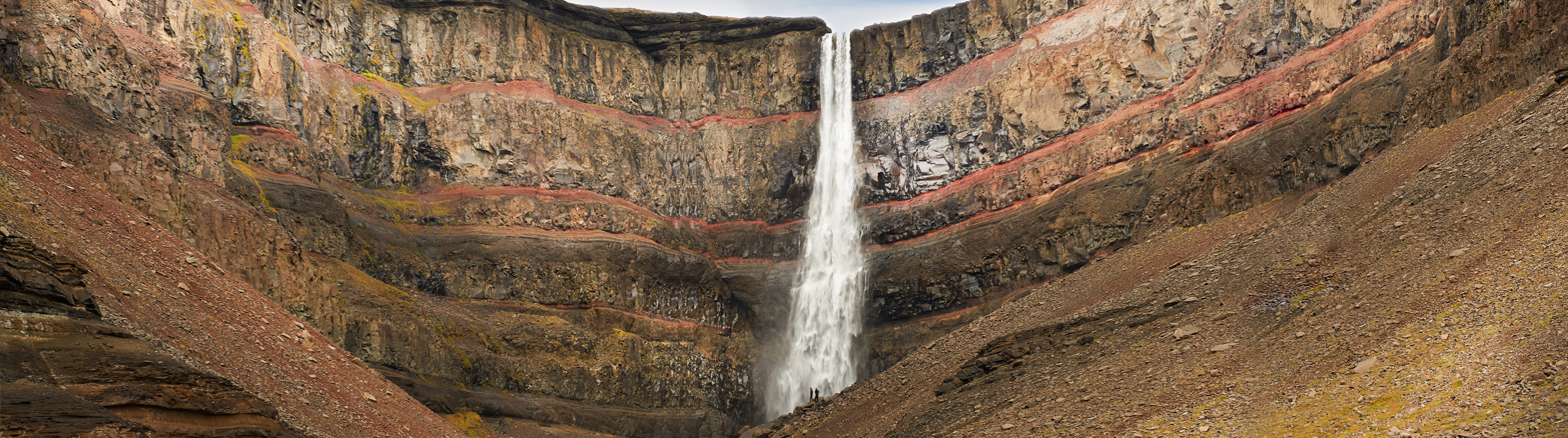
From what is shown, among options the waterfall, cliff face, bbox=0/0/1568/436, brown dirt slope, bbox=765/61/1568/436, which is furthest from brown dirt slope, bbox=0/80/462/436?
the waterfall

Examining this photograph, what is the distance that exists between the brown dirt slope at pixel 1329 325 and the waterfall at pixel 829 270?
13435 mm

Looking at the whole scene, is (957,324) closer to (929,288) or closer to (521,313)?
(929,288)

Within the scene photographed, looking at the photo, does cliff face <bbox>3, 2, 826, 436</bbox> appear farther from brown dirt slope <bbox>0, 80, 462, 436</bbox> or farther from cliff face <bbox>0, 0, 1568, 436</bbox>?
brown dirt slope <bbox>0, 80, 462, 436</bbox>

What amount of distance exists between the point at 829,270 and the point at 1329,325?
30428 mm

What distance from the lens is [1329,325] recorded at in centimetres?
1930

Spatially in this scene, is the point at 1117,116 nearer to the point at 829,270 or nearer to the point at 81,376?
the point at 829,270

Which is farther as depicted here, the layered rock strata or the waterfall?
the waterfall

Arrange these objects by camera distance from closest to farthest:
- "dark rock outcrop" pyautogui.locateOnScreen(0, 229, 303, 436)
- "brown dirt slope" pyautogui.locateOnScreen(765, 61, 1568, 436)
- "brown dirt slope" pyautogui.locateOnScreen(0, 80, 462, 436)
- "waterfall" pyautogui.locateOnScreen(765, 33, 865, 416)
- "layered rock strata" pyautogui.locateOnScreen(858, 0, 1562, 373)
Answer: "dark rock outcrop" pyautogui.locateOnScreen(0, 229, 303, 436) < "brown dirt slope" pyautogui.locateOnScreen(765, 61, 1568, 436) < "brown dirt slope" pyautogui.locateOnScreen(0, 80, 462, 436) < "layered rock strata" pyautogui.locateOnScreen(858, 0, 1562, 373) < "waterfall" pyautogui.locateOnScreen(765, 33, 865, 416)

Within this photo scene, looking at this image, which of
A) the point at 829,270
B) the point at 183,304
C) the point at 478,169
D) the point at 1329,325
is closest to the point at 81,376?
A: the point at 183,304

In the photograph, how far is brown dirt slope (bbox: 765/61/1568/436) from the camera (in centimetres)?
1525

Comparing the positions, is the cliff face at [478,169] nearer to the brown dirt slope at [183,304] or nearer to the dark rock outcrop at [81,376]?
the brown dirt slope at [183,304]

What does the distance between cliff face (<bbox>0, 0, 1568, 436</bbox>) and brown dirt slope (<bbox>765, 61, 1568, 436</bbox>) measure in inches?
65.5

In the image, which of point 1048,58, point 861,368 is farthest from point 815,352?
point 1048,58

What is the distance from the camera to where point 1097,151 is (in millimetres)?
41312
